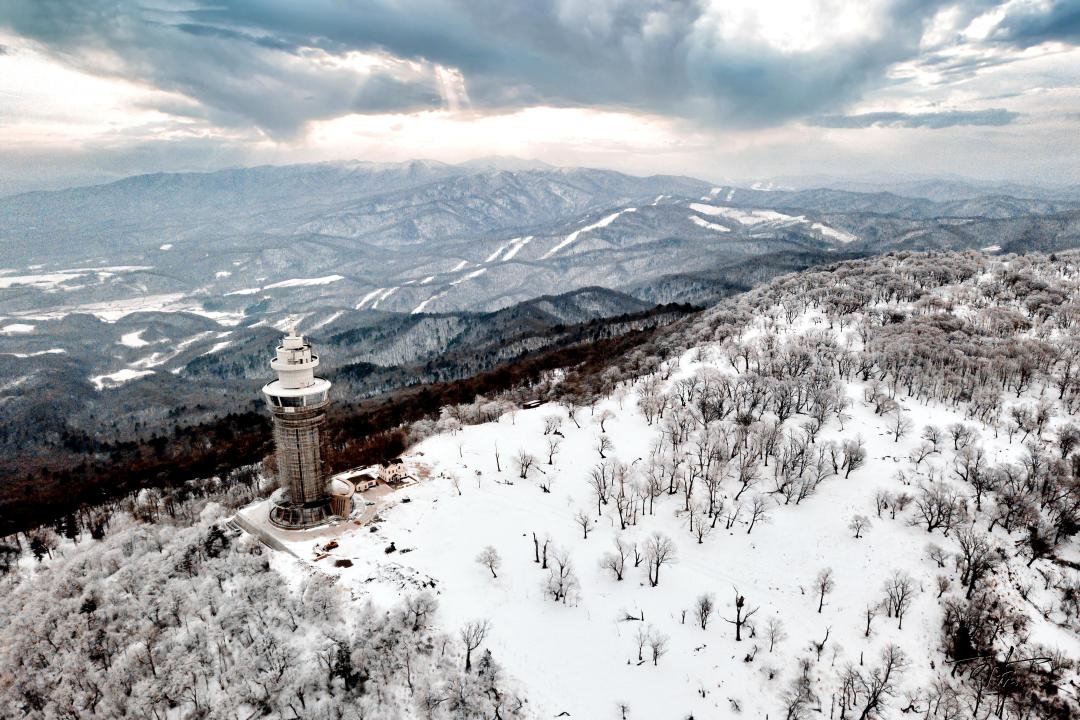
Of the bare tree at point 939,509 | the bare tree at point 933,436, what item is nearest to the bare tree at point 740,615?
the bare tree at point 939,509

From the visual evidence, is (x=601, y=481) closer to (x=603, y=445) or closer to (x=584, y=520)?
(x=584, y=520)

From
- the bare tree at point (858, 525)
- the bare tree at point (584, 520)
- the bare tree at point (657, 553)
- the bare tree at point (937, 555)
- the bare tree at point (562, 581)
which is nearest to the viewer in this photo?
the bare tree at point (562, 581)

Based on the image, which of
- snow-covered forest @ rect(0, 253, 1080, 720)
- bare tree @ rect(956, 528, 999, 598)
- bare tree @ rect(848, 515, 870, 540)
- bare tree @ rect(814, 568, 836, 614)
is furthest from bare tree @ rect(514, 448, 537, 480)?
bare tree @ rect(956, 528, 999, 598)

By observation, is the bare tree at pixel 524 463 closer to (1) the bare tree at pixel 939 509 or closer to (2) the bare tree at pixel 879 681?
(2) the bare tree at pixel 879 681

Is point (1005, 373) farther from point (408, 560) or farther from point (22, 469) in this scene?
point (22, 469)

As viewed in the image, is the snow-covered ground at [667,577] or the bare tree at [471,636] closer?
the bare tree at [471,636]

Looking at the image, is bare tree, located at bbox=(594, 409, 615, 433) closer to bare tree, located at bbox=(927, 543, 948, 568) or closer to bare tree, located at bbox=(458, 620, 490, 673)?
bare tree, located at bbox=(458, 620, 490, 673)

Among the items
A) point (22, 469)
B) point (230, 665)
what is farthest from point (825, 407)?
point (22, 469)
